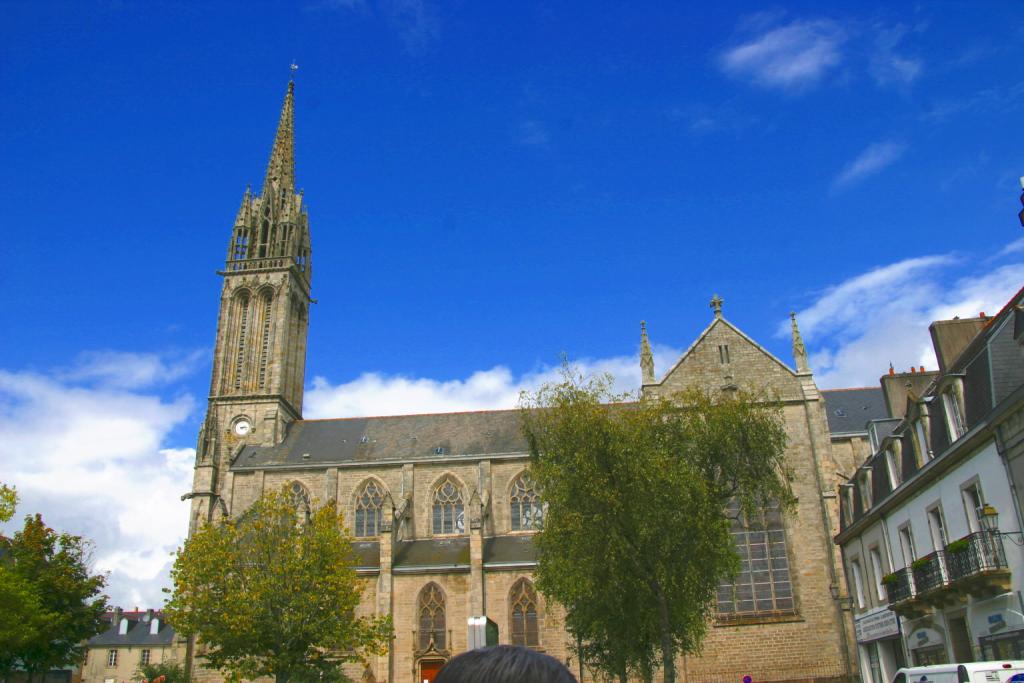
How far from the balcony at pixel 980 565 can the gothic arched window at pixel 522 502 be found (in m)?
21.4

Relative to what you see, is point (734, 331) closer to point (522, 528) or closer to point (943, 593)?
point (522, 528)

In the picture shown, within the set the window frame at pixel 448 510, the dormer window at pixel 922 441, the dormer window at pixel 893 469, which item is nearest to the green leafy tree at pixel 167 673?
the window frame at pixel 448 510

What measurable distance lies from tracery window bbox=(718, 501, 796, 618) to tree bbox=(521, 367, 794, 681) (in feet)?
32.6

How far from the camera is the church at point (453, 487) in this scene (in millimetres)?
31281

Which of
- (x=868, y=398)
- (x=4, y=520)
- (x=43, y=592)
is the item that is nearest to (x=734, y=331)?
(x=868, y=398)

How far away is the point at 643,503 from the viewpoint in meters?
20.8

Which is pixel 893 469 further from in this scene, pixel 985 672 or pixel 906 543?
pixel 985 672

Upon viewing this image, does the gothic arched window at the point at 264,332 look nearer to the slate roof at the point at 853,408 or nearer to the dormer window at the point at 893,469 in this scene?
the slate roof at the point at 853,408

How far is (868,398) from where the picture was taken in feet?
127

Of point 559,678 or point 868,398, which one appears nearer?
point 559,678

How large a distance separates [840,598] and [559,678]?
3227 centimetres

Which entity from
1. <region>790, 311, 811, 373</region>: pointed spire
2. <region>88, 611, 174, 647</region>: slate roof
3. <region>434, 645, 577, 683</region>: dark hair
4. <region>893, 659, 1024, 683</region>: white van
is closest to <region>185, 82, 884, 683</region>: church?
<region>790, 311, 811, 373</region>: pointed spire

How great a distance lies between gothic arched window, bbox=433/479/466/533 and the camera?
124 ft

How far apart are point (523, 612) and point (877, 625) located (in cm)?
1422
